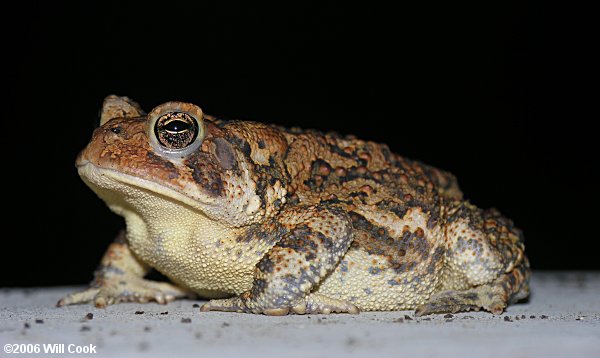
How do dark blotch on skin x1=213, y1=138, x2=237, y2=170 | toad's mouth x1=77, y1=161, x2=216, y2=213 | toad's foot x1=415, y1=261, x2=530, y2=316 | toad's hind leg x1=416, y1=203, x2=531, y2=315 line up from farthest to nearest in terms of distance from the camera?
toad's hind leg x1=416, y1=203, x2=531, y2=315, toad's foot x1=415, y1=261, x2=530, y2=316, dark blotch on skin x1=213, y1=138, x2=237, y2=170, toad's mouth x1=77, y1=161, x2=216, y2=213

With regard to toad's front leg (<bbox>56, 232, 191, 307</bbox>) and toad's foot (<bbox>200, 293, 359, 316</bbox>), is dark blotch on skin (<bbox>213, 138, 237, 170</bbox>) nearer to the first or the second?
toad's foot (<bbox>200, 293, 359, 316</bbox>)

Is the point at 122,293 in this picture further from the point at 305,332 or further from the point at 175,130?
the point at 305,332

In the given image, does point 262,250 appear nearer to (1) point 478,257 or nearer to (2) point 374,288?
(2) point 374,288

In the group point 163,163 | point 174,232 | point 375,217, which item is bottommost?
point 174,232

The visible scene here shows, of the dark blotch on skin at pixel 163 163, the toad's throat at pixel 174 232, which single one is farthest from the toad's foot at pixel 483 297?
the dark blotch on skin at pixel 163 163

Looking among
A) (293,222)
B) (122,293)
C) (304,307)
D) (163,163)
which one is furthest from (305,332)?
(122,293)

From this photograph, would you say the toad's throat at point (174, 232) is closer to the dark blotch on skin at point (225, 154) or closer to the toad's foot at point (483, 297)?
the dark blotch on skin at point (225, 154)

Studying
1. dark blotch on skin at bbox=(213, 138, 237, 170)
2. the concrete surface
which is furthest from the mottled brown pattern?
the concrete surface
